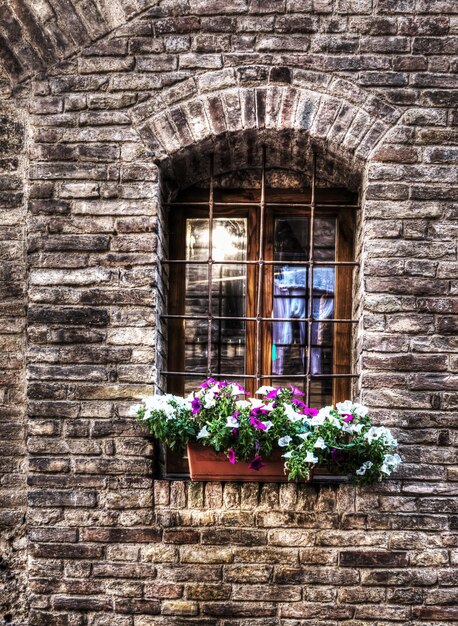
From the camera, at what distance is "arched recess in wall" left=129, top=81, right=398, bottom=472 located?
140 inches

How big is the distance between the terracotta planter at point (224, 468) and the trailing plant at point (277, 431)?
0.04 meters

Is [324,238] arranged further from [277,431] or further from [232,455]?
[232,455]

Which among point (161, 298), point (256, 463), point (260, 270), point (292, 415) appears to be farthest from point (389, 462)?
point (161, 298)

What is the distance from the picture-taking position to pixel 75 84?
11.5 ft

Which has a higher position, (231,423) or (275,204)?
(275,204)

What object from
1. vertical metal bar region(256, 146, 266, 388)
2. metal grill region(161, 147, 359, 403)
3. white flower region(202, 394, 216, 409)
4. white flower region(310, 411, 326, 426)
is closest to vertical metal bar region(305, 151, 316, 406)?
metal grill region(161, 147, 359, 403)

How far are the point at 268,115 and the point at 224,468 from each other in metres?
1.80

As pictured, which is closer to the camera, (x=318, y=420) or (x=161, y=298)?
(x=318, y=420)

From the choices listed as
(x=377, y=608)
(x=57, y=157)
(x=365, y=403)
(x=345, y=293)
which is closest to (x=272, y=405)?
(x=365, y=403)

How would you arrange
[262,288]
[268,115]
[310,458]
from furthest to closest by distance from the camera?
[262,288], [268,115], [310,458]

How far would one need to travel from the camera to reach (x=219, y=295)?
386 cm

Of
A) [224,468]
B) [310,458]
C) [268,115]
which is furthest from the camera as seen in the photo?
[268,115]

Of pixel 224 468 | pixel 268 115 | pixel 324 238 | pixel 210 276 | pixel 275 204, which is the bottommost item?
pixel 224 468

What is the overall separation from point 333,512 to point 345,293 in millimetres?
1182
